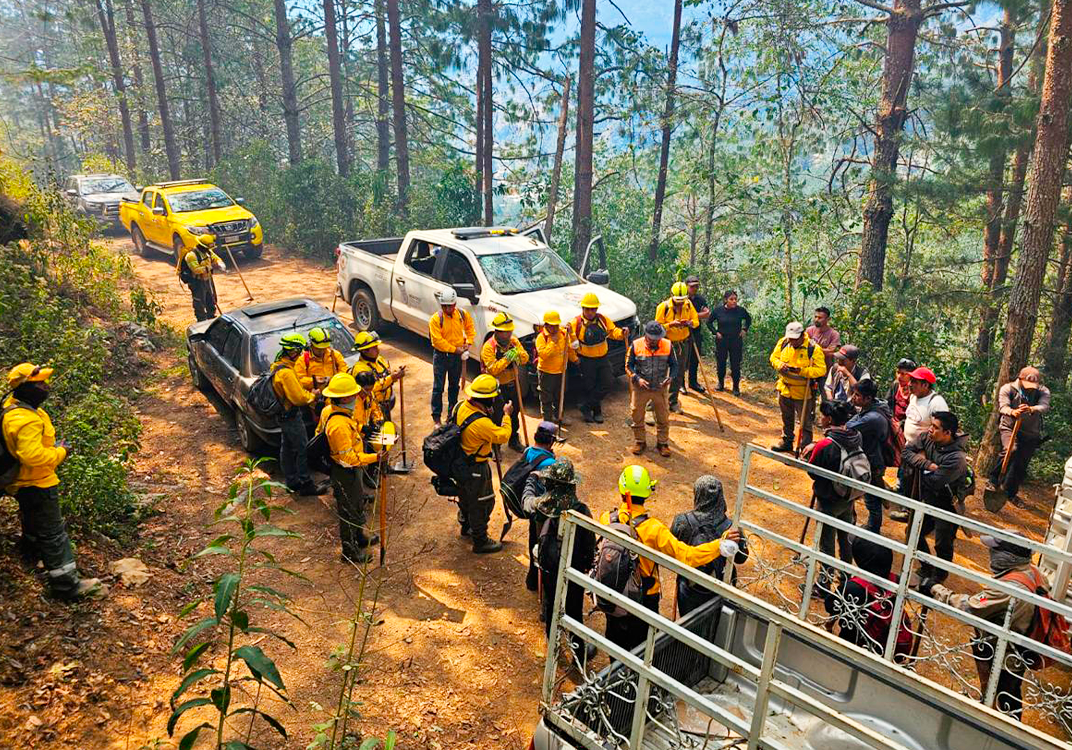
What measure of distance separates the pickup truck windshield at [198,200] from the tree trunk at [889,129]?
1489cm

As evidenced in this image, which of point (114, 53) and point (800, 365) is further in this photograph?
point (114, 53)

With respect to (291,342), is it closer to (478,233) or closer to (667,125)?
(478,233)

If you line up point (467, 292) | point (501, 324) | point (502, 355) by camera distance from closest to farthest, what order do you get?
point (501, 324) < point (502, 355) < point (467, 292)

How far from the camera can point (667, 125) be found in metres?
16.8

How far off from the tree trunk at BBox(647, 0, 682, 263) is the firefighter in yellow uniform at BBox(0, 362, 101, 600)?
13.1 m

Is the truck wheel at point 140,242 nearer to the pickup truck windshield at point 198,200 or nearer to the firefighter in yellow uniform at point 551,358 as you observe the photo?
the pickup truck windshield at point 198,200

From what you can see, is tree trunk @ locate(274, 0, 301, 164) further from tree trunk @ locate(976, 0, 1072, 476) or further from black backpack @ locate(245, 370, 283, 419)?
tree trunk @ locate(976, 0, 1072, 476)

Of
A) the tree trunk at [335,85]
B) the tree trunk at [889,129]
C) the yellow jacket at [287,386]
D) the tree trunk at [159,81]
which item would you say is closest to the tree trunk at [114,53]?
the tree trunk at [159,81]

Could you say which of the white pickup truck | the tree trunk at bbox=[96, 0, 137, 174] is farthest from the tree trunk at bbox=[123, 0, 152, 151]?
the white pickup truck

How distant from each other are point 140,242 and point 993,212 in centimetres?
2010

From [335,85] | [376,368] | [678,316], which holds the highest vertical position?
[335,85]

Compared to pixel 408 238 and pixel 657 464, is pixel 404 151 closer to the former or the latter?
pixel 408 238

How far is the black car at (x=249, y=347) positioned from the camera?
830cm

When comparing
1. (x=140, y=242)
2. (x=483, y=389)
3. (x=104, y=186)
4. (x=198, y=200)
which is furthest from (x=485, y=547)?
(x=104, y=186)
